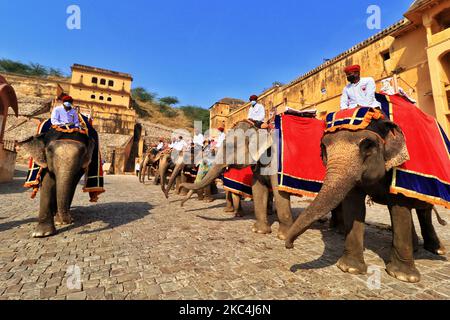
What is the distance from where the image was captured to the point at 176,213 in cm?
724

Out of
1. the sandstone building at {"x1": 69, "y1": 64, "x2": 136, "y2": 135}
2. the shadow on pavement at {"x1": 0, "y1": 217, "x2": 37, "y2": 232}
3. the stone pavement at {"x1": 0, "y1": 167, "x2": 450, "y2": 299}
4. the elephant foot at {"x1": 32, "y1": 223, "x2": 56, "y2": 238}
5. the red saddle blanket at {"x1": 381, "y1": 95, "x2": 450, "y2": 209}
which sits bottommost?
the stone pavement at {"x1": 0, "y1": 167, "x2": 450, "y2": 299}

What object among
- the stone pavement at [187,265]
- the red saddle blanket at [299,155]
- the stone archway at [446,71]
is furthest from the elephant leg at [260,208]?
the stone archway at [446,71]

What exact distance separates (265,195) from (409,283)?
298 cm

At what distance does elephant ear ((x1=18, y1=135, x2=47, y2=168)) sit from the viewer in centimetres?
453

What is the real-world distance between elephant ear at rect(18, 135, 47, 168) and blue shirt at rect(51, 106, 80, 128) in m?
0.47

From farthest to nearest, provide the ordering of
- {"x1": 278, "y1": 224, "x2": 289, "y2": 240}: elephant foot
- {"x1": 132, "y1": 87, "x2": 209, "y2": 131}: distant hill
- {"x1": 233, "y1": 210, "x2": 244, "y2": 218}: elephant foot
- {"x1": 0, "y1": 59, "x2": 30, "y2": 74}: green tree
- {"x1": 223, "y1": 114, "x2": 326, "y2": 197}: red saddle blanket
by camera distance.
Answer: {"x1": 132, "y1": 87, "x2": 209, "y2": 131}: distant hill
{"x1": 0, "y1": 59, "x2": 30, "y2": 74}: green tree
{"x1": 233, "y1": 210, "x2": 244, "y2": 218}: elephant foot
{"x1": 223, "y1": 114, "x2": 326, "y2": 197}: red saddle blanket
{"x1": 278, "y1": 224, "x2": 289, "y2": 240}: elephant foot

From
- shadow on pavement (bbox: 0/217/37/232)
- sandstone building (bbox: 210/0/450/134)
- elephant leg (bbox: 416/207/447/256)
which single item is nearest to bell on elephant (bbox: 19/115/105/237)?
shadow on pavement (bbox: 0/217/37/232)

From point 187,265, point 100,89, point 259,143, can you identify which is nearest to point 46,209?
point 187,265

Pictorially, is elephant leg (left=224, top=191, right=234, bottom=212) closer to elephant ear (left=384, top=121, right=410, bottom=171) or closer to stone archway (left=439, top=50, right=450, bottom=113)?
elephant ear (left=384, top=121, right=410, bottom=171)

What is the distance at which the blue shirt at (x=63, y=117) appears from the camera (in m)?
4.84

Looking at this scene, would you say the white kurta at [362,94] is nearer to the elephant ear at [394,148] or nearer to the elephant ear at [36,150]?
the elephant ear at [394,148]

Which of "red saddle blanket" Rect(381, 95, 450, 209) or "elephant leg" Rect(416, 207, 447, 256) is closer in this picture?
"red saddle blanket" Rect(381, 95, 450, 209)
